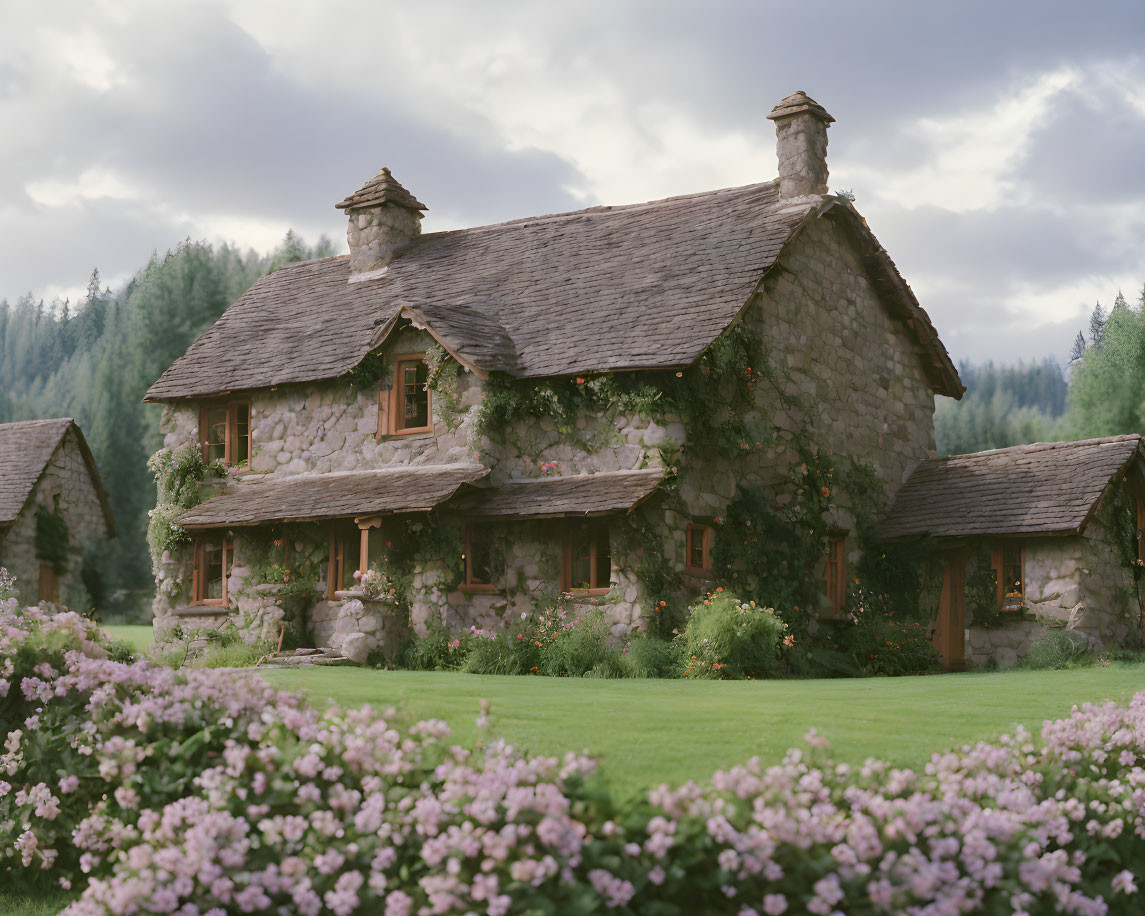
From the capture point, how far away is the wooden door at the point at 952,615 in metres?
21.1

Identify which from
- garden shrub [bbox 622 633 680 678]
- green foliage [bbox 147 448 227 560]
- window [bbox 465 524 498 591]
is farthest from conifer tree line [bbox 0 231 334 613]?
garden shrub [bbox 622 633 680 678]

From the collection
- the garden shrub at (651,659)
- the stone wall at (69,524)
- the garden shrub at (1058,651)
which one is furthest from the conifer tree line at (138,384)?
the garden shrub at (1058,651)

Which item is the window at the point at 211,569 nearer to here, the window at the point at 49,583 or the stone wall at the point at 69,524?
the stone wall at the point at 69,524

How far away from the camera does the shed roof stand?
99.7ft

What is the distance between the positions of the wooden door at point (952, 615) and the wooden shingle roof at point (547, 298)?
5438 mm

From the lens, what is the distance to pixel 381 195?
83.4ft

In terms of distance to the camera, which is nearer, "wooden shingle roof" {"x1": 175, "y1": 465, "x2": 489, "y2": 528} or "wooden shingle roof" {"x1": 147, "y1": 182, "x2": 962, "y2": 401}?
"wooden shingle roof" {"x1": 175, "y1": 465, "x2": 489, "y2": 528}

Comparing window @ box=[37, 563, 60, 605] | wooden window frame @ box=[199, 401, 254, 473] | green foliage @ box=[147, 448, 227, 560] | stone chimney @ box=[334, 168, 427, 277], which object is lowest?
window @ box=[37, 563, 60, 605]

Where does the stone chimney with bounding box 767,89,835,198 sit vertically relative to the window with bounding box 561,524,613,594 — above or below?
above

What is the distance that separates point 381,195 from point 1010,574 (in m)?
13.8

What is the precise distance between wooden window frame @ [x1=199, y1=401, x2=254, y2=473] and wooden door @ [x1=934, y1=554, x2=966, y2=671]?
12.2m

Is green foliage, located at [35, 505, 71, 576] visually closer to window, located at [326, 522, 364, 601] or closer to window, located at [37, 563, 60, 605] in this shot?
window, located at [37, 563, 60, 605]

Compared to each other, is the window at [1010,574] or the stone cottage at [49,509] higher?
the stone cottage at [49,509]

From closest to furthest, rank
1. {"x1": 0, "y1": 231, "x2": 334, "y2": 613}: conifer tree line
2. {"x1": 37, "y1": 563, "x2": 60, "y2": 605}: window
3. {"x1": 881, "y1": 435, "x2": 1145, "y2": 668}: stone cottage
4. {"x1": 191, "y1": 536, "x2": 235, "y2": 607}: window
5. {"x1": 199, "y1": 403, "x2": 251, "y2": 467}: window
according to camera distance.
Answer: {"x1": 881, "y1": 435, "x2": 1145, "y2": 668}: stone cottage < {"x1": 191, "y1": 536, "x2": 235, "y2": 607}: window < {"x1": 199, "y1": 403, "x2": 251, "y2": 467}: window < {"x1": 37, "y1": 563, "x2": 60, "y2": 605}: window < {"x1": 0, "y1": 231, "x2": 334, "y2": 613}: conifer tree line
